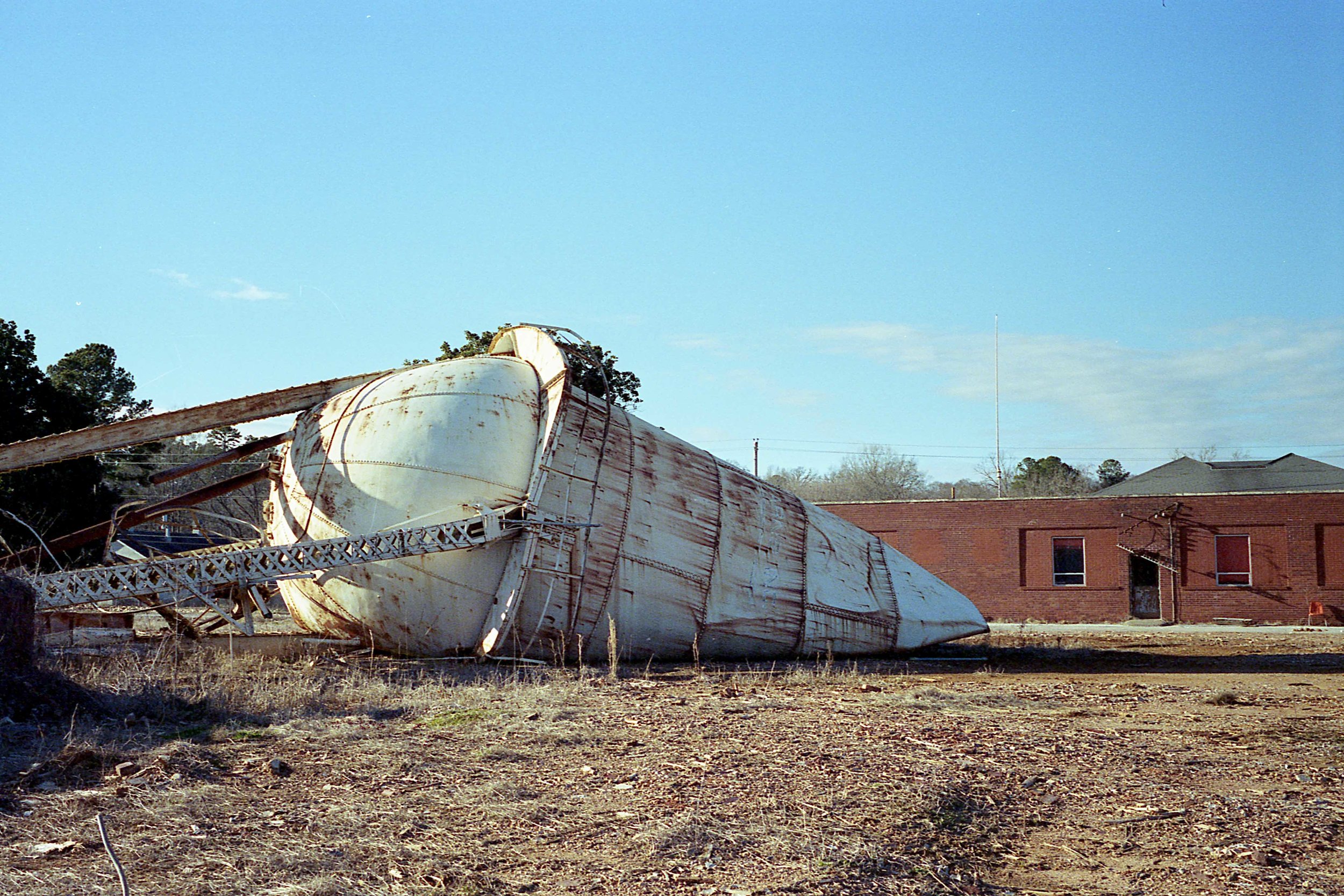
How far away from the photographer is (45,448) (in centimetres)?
1530

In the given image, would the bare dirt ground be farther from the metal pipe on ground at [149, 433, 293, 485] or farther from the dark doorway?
the dark doorway

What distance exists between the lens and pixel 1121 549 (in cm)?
3756

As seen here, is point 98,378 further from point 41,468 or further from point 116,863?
point 116,863

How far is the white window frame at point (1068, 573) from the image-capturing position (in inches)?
1496

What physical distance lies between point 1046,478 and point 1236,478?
135ft

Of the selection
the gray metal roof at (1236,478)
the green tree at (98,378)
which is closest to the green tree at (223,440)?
the green tree at (98,378)

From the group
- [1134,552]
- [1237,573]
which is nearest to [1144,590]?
[1134,552]

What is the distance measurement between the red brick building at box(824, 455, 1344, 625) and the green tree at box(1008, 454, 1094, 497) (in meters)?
44.4

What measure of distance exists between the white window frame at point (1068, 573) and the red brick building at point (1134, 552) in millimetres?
39

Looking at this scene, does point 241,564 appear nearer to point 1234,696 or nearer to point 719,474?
point 719,474

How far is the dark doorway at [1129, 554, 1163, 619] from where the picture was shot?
Result: 123ft

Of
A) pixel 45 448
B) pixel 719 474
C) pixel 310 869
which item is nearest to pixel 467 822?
pixel 310 869

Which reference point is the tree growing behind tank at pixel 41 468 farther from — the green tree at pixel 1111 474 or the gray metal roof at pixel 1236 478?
the green tree at pixel 1111 474

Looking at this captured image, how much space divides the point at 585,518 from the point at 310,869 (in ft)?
32.5
